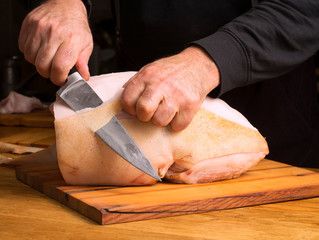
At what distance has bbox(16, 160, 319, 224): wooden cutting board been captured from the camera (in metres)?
0.99

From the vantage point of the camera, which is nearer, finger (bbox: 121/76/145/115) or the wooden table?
Result: the wooden table

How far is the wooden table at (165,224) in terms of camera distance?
2.99 ft

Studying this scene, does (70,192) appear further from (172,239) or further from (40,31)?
(40,31)

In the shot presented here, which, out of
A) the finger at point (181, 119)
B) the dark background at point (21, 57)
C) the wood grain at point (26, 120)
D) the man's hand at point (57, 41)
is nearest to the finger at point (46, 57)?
the man's hand at point (57, 41)

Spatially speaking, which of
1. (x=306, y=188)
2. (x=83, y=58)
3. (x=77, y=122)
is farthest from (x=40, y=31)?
(x=306, y=188)

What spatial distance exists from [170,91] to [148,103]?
0.07m

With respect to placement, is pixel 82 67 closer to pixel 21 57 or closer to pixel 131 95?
pixel 131 95

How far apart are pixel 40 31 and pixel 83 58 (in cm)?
13

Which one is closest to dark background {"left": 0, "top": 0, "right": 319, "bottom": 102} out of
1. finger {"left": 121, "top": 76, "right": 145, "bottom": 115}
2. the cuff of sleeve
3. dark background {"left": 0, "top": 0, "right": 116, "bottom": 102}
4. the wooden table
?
dark background {"left": 0, "top": 0, "right": 116, "bottom": 102}

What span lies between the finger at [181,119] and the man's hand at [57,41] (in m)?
0.26

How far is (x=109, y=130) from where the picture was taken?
111 cm

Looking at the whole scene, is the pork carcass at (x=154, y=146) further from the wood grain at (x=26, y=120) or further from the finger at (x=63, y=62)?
the wood grain at (x=26, y=120)

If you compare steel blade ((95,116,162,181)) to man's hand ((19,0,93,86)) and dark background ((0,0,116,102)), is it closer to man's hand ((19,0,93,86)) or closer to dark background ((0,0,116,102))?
man's hand ((19,0,93,86))

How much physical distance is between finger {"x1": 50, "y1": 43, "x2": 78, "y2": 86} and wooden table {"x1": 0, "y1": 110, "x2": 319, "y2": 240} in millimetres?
282
